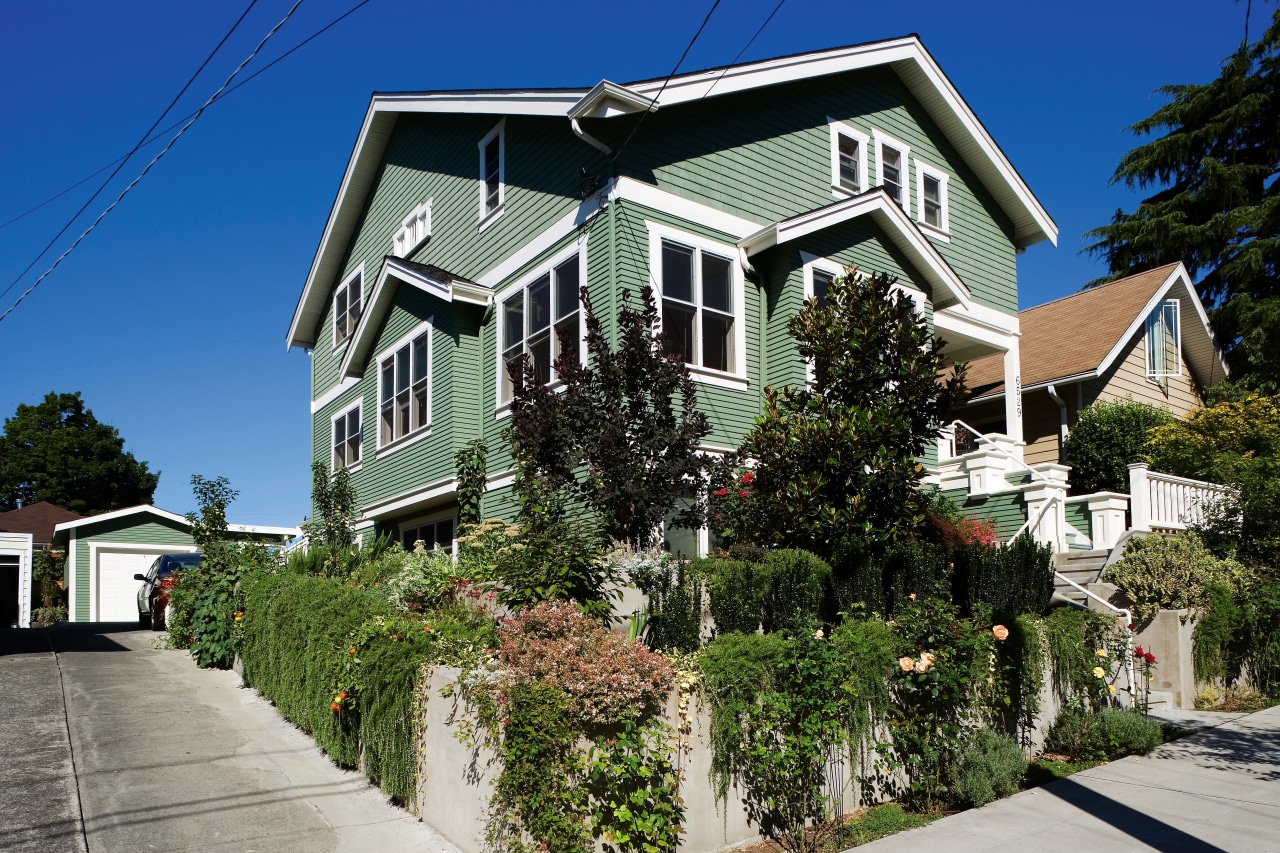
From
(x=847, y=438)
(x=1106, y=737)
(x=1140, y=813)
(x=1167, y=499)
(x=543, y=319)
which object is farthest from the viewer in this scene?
(x=1167, y=499)

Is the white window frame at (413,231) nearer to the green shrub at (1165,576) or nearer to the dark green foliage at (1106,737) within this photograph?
the green shrub at (1165,576)

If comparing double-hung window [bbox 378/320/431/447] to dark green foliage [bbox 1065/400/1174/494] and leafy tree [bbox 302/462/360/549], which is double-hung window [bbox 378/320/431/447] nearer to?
leafy tree [bbox 302/462/360/549]

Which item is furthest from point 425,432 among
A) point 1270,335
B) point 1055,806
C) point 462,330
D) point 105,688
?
point 1270,335

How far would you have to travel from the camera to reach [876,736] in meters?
8.00

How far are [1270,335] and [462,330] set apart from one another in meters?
13.0

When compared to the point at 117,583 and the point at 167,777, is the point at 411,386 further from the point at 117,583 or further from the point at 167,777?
the point at 117,583

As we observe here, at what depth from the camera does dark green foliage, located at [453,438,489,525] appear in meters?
15.1

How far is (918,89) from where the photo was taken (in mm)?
18469

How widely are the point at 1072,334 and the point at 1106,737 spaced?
1549 cm

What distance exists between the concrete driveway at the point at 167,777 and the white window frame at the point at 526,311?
17.4 feet

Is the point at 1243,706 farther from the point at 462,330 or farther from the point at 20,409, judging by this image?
the point at 20,409

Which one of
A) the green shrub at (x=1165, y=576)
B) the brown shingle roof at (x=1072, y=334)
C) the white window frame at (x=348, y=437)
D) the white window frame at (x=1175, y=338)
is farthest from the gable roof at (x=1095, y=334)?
the white window frame at (x=348, y=437)

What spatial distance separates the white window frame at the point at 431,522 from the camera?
16.9 metres

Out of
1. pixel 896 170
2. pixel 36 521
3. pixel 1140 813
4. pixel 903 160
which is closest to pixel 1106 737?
pixel 1140 813
